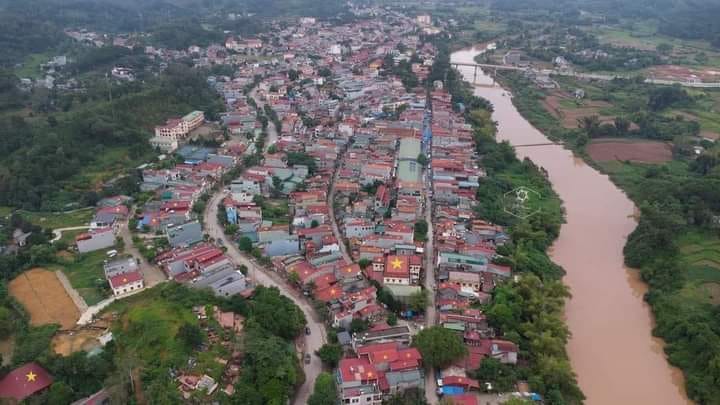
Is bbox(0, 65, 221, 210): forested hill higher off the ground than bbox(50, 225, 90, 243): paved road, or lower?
higher

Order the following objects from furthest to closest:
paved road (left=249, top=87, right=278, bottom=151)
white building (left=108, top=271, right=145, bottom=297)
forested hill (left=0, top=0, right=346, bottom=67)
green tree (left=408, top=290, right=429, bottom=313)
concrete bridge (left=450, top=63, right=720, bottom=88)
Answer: forested hill (left=0, top=0, right=346, bottom=67) → concrete bridge (left=450, top=63, right=720, bottom=88) → paved road (left=249, top=87, right=278, bottom=151) → white building (left=108, top=271, right=145, bottom=297) → green tree (left=408, top=290, right=429, bottom=313)

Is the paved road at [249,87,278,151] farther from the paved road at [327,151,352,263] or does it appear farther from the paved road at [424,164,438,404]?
the paved road at [424,164,438,404]

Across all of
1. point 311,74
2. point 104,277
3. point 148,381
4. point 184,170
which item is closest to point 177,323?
point 148,381

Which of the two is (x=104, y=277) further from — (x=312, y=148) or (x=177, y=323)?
(x=312, y=148)

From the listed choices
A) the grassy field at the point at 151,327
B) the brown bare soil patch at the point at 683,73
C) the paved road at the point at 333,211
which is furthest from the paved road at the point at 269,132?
the brown bare soil patch at the point at 683,73

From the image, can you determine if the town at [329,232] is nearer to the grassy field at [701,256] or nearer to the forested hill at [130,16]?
the grassy field at [701,256]

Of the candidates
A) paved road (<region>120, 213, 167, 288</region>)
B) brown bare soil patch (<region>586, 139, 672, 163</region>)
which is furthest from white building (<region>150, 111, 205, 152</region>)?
brown bare soil patch (<region>586, 139, 672, 163</region>)

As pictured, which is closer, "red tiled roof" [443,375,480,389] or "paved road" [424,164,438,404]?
"red tiled roof" [443,375,480,389]

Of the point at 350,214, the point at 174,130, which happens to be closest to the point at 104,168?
the point at 174,130
